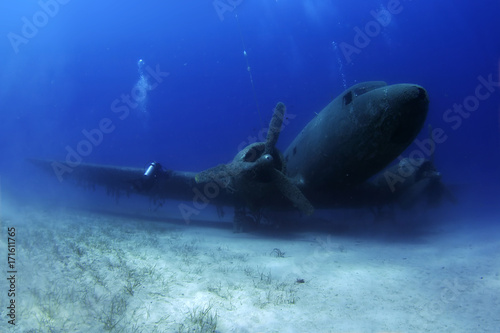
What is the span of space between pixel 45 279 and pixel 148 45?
106495 mm

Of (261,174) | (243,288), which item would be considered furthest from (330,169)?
(243,288)

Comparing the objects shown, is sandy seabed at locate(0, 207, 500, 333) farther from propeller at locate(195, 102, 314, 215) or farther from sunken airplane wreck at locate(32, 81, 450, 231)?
sunken airplane wreck at locate(32, 81, 450, 231)

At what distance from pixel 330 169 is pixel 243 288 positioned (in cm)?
557

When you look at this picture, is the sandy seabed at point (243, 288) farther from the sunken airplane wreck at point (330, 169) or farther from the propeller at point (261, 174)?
the sunken airplane wreck at point (330, 169)

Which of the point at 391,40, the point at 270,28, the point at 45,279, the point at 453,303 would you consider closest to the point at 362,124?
the point at 453,303

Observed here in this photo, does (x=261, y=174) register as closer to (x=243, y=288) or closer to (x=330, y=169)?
(x=330, y=169)

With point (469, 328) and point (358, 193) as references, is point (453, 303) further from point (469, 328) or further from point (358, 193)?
A: point (358, 193)

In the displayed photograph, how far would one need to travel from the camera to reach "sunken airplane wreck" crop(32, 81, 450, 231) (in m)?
7.11

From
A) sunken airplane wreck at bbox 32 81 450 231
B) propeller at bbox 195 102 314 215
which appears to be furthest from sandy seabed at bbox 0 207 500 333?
sunken airplane wreck at bbox 32 81 450 231

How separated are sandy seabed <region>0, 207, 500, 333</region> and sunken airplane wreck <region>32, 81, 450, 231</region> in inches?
106

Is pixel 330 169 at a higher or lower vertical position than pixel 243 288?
higher

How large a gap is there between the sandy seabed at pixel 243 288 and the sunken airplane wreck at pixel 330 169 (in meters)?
2.68

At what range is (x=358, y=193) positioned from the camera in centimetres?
1075

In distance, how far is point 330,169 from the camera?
8.98 meters
